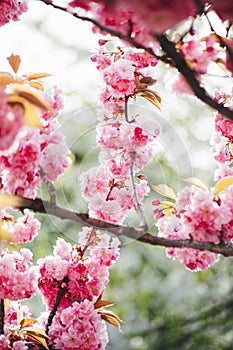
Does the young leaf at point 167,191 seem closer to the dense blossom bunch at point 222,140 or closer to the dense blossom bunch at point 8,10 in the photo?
the dense blossom bunch at point 222,140

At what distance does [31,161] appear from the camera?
1640 mm

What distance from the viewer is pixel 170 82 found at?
6.57 ft

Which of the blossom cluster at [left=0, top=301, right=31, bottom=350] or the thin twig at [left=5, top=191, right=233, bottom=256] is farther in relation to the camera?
the blossom cluster at [left=0, top=301, right=31, bottom=350]

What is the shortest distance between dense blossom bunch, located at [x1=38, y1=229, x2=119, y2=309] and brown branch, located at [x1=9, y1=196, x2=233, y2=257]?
29.0 inches

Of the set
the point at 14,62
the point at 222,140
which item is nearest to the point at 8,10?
the point at 14,62

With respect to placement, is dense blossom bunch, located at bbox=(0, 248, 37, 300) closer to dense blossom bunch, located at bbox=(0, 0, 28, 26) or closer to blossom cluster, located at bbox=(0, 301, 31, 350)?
blossom cluster, located at bbox=(0, 301, 31, 350)

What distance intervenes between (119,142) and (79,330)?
70cm

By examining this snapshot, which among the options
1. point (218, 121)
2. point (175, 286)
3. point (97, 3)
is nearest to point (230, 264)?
point (175, 286)

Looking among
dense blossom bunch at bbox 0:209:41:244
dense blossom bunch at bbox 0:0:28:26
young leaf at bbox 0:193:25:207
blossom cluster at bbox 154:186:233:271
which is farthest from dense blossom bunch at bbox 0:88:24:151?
dense blossom bunch at bbox 0:0:28:26

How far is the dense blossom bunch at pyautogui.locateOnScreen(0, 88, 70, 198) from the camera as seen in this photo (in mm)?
1636

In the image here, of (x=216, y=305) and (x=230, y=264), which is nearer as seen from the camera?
(x=216, y=305)

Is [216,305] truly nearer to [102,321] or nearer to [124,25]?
[102,321]

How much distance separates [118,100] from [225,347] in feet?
15.6

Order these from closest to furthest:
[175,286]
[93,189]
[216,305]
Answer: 1. [93,189]
2. [216,305]
3. [175,286]
